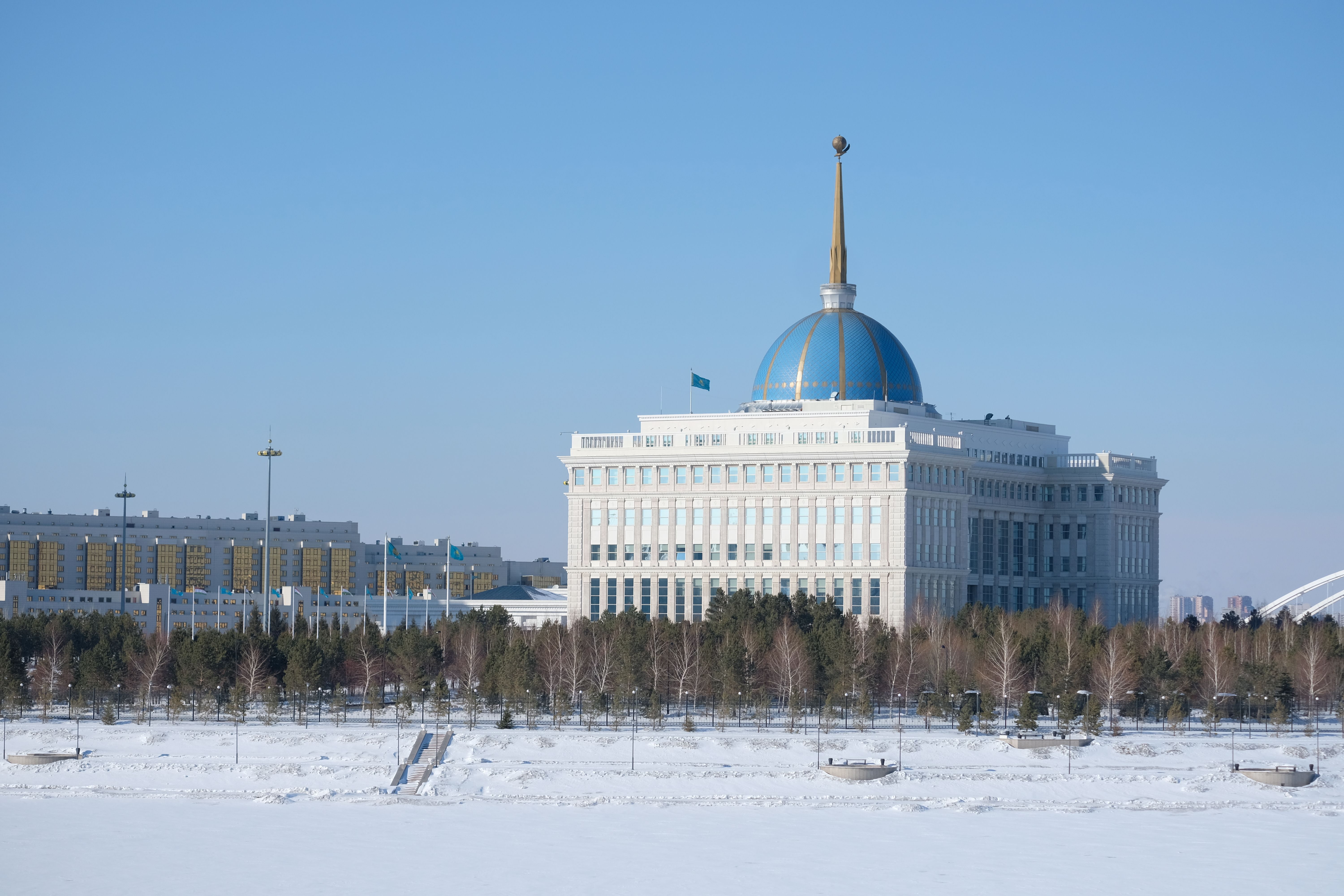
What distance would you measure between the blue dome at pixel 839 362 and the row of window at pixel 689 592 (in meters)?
13.5

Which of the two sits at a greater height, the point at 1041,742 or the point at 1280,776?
the point at 1041,742

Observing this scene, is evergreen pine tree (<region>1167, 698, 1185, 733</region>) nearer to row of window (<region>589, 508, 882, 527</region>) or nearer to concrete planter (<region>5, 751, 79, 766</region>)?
concrete planter (<region>5, 751, 79, 766</region>)

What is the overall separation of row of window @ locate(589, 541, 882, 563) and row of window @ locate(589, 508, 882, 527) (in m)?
1.43

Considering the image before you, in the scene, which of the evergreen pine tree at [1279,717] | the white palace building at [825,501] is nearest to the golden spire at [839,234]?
the white palace building at [825,501]

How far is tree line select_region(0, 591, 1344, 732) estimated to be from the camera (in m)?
104

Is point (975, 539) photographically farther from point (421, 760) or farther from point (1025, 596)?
point (421, 760)

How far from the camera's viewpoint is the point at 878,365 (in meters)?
162

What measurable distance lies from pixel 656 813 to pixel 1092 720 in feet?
84.2

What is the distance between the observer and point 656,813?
8019 centimetres

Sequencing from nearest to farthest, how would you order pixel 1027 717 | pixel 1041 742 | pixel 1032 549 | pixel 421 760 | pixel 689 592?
pixel 421 760, pixel 1041 742, pixel 1027 717, pixel 689 592, pixel 1032 549

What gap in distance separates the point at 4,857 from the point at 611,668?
43285 millimetres

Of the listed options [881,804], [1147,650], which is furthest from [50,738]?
[1147,650]

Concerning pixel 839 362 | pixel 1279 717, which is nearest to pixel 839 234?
pixel 839 362

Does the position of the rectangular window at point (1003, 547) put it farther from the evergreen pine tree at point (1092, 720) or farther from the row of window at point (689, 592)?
the evergreen pine tree at point (1092, 720)
